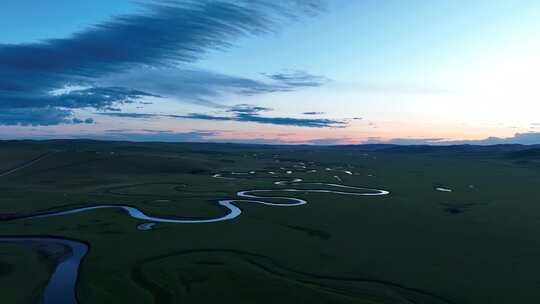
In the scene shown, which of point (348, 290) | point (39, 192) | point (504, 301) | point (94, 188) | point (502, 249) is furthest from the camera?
point (94, 188)

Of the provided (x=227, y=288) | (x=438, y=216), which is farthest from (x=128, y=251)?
(x=438, y=216)

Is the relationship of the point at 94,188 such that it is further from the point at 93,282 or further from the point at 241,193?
the point at 93,282

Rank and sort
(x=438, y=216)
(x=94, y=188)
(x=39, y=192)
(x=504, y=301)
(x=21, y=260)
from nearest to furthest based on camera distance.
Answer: (x=504, y=301) → (x=21, y=260) → (x=438, y=216) → (x=39, y=192) → (x=94, y=188)

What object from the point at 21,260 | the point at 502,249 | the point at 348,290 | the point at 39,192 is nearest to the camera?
the point at 348,290

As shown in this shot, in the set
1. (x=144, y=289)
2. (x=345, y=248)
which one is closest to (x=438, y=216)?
(x=345, y=248)

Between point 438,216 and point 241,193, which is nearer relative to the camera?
point 438,216

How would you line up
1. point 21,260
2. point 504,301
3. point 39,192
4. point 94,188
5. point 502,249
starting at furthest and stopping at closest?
point 94,188
point 39,192
point 502,249
point 21,260
point 504,301

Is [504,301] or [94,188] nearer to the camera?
[504,301]

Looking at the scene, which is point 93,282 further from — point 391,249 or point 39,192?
point 39,192
